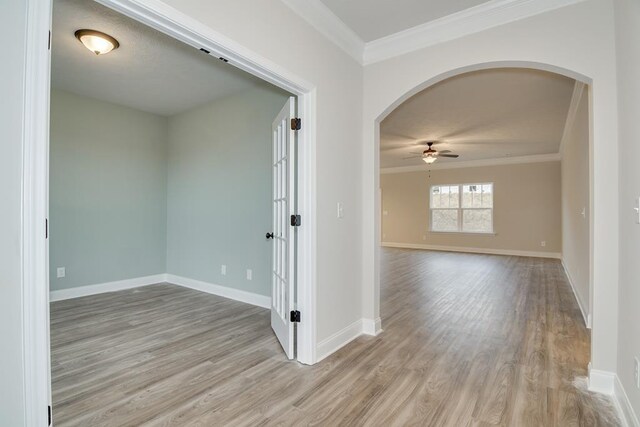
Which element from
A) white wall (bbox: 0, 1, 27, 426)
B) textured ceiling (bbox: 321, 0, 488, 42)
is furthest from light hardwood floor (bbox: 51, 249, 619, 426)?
textured ceiling (bbox: 321, 0, 488, 42)

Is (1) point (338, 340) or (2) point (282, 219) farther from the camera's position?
(2) point (282, 219)

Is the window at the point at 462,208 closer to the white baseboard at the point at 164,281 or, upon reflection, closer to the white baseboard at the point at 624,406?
the white baseboard at the point at 164,281

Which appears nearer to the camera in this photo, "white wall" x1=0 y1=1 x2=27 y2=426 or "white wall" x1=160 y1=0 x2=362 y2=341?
"white wall" x1=0 y1=1 x2=27 y2=426

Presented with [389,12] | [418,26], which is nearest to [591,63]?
[418,26]

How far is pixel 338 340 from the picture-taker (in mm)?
2713

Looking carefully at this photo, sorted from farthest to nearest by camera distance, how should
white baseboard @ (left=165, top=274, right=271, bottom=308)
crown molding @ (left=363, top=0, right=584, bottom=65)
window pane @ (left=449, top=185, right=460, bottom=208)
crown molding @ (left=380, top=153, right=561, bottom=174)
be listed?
window pane @ (left=449, top=185, right=460, bottom=208) < crown molding @ (left=380, top=153, right=561, bottom=174) < white baseboard @ (left=165, top=274, right=271, bottom=308) < crown molding @ (left=363, top=0, right=584, bottom=65)

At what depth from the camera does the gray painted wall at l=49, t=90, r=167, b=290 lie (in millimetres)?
4066

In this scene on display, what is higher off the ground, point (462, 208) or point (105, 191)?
point (105, 191)

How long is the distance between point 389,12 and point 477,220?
8278 mm

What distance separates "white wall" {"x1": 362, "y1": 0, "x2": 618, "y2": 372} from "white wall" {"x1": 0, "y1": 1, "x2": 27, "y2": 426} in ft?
8.66

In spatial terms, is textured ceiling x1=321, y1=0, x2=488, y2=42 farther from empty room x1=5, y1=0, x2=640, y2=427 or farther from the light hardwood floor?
the light hardwood floor

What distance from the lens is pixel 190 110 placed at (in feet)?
15.8

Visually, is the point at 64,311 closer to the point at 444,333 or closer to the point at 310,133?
the point at 310,133

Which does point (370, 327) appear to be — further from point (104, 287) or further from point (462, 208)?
point (462, 208)
